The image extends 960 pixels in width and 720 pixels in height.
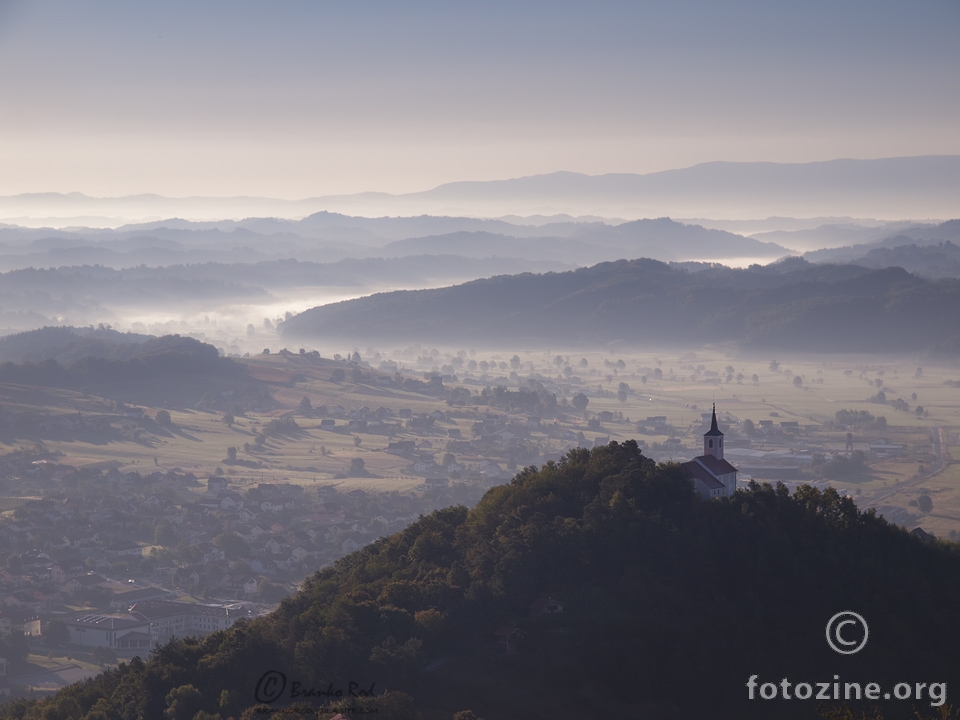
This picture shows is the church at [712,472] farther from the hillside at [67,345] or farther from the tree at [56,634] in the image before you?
the hillside at [67,345]

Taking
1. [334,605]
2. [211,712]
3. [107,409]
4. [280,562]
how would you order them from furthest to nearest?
[107,409]
[280,562]
[334,605]
[211,712]

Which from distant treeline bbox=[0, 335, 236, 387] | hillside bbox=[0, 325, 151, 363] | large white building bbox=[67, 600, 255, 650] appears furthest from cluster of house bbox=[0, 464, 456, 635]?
hillside bbox=[0, 325, 151, 363]

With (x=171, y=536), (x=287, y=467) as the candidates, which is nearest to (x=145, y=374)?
(x=287, y=467)

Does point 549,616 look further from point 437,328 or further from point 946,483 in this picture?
point 437,328

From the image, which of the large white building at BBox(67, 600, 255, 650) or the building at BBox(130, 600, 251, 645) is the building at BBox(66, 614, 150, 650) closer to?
the large white building at BBox(67, 600, 255, 650)

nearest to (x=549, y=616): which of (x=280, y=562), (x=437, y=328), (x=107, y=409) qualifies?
(x=280, y=562)

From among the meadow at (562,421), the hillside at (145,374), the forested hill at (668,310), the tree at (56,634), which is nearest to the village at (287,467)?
the tree at (56,634)

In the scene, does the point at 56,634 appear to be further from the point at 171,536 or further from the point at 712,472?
the point at 712,472
